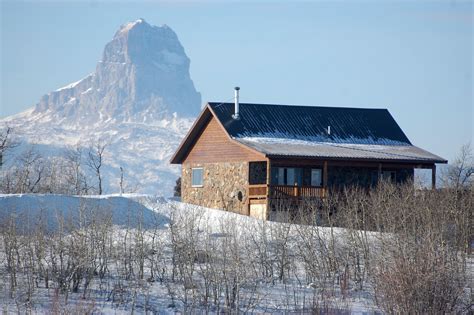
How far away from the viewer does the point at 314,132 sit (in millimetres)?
47844

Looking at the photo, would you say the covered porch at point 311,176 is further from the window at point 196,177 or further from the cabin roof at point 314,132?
the window at point 196,177

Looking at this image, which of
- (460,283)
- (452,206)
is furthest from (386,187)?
(460,283)

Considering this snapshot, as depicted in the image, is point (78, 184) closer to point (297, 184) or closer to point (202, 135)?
point (202, 135)

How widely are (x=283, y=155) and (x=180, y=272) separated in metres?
15.6

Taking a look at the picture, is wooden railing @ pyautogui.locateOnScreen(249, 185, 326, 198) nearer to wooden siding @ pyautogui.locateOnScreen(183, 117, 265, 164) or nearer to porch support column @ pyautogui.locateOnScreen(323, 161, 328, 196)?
porch support column @ pyautogui.locateOnScreen(323, 161, 328, 196)

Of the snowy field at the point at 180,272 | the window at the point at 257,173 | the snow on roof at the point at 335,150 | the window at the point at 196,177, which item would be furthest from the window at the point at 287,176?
the snowy field at the point at 180,272

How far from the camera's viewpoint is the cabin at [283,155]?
43781mm

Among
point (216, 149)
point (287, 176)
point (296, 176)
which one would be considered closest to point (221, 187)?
point (216, 149)

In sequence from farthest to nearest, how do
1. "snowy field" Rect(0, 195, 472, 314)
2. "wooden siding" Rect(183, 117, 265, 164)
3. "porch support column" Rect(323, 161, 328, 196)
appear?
"wooden siding" Rect(183, 117, 265, 164) < "porch support column" Rect(323, 161, 328, 196) < "snowy field" Rect(0, 195, 472, 314)

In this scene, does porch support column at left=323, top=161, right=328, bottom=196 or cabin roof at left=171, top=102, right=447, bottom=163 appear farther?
cabin roof at left=171, top=102, right=447, bottom=163

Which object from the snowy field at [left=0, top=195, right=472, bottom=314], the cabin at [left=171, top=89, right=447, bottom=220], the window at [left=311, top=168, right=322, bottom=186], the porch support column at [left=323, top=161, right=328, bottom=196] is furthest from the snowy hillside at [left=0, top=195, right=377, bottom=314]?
the window at [left=311, top=168, right=322, bottom=186]

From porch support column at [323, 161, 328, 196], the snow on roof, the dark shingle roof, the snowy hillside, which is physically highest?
the dark shingle roof

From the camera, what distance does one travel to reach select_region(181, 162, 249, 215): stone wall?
45.1 meters

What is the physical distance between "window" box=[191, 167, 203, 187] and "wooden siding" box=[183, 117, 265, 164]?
0.43 m
